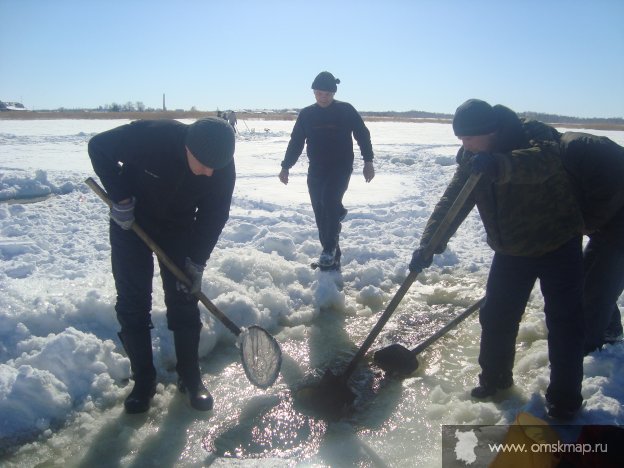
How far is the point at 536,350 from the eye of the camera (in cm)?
354

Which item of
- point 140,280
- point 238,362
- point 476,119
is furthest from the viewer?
point 238,362

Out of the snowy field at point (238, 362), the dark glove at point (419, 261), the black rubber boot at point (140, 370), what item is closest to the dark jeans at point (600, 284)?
the snowy field at point (238, 362)

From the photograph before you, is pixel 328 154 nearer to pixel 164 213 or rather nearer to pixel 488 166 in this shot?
pixel 164 213

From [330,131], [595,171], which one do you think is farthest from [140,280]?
[330,131]

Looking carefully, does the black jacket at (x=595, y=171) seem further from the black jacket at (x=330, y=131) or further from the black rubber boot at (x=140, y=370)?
the black jacket at (x=330, y=131)

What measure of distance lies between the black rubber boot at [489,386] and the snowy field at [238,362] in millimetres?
62

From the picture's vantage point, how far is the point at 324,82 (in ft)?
16.2

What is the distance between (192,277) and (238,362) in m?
0.88

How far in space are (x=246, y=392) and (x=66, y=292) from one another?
1614mm

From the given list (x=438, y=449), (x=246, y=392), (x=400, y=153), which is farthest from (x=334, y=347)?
(x=400, y=153)

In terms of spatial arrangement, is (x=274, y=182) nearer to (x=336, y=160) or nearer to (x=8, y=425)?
(x=336, y=160)


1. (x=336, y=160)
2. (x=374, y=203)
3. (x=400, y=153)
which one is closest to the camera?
(x=336, y=160)

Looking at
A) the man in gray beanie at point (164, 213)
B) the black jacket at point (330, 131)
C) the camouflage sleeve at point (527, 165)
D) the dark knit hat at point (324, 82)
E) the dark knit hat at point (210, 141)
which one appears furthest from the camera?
the black jacket at point (330, 131)

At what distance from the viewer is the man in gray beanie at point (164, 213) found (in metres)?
2.71
